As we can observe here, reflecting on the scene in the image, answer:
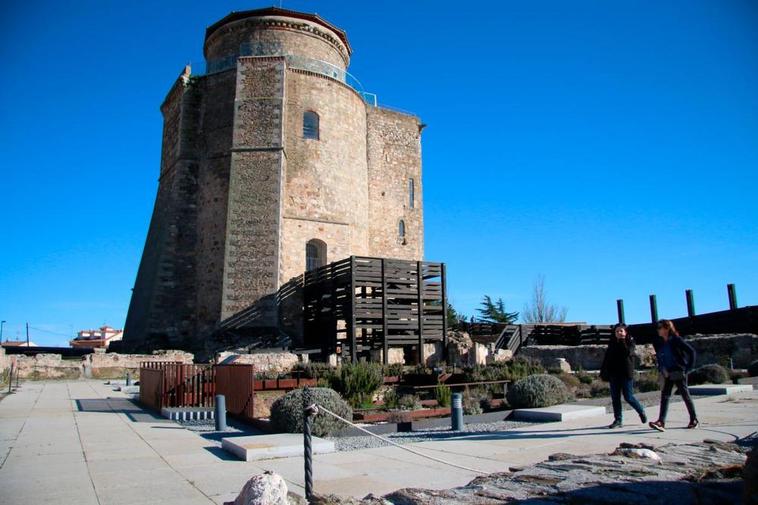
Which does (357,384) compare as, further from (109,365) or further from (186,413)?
(109,365)

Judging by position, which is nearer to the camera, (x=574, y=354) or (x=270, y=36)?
(x=574, y=354)

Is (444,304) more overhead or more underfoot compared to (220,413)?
more overhead

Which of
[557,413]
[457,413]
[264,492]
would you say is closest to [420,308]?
[557,413]

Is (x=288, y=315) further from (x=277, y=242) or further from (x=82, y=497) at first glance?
(x=82, y=497)

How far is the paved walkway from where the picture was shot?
5688 mm

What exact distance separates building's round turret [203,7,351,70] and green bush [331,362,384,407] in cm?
1950

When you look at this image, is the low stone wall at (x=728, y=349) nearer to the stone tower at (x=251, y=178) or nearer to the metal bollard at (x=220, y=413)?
the stone tower at (x=251, y=178)

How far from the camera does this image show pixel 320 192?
27484mm

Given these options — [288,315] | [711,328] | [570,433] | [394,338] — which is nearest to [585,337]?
[711,328]

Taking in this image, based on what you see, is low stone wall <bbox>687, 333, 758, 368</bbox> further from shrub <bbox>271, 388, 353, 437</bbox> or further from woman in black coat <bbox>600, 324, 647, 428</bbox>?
shrub <bbox>271, 388, 353, 437</bbox>

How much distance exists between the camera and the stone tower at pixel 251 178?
25.4 metres

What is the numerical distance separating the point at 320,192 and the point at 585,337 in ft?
49.8

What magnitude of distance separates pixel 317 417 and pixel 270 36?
78.2 ft

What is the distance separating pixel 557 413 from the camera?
9891 millimetres
